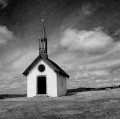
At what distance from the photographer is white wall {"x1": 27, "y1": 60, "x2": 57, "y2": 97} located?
3269cm

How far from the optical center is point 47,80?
3309cm

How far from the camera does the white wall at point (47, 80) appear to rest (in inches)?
1287

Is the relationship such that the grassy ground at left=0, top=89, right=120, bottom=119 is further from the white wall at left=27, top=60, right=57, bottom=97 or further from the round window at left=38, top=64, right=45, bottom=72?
the round window at left=38, top=64, right=45, bottom=72

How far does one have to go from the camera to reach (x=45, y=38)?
3669cm

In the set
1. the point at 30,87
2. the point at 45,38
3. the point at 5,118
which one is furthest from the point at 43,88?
the point at 5,118

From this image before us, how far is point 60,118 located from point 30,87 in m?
21.4

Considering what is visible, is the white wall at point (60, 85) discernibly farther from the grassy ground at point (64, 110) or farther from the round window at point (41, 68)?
the grassy ground at point (64, 110)

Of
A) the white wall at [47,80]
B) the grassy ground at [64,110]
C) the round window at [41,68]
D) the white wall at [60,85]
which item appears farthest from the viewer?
the white wall at [60,85]

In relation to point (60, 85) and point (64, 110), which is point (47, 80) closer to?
point (60, 85)

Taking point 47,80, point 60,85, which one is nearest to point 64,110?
point 47,80

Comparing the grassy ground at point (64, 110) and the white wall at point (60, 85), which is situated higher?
the white wall at point (60, 85)

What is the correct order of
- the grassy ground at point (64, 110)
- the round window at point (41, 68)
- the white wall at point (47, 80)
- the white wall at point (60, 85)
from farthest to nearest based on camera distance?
the white wall at point (60, 85) < the round window at point (41, 68) < the white wall at point (47, 80) < the grassy ground at point (64, 110)

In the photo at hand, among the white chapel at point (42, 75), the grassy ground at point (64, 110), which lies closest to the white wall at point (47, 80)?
the white chapel at point (42, 75)

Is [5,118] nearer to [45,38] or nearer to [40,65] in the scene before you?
[40,65]
